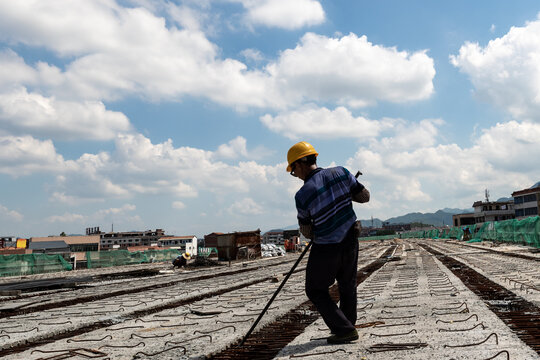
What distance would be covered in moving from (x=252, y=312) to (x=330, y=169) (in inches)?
108

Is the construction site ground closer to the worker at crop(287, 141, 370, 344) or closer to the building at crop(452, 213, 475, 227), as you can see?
the worker at crop(287, 141, 370, 344)

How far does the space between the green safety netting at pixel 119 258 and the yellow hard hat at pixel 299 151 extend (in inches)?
1023

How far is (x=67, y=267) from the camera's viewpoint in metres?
25.3

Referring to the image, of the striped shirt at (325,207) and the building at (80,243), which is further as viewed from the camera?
the building at (80,243)

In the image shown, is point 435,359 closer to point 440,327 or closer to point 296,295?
point 440,327

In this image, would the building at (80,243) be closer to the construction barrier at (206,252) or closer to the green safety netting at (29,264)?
the construction barrier at (206,252)

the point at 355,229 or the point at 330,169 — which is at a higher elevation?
the point at 330,169

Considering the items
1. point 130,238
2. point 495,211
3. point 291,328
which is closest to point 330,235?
point 291,328

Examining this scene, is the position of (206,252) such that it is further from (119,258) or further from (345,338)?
(345,338)

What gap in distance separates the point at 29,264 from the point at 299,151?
23934 mm

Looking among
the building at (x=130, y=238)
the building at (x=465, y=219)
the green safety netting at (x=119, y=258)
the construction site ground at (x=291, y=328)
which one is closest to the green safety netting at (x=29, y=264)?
the green safety netting at (x=119, y=258)

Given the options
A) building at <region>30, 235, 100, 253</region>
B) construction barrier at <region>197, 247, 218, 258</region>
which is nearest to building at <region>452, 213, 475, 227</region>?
construction barrier at <region>197, 247, 218, 258</region>

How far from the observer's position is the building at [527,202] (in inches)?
3223

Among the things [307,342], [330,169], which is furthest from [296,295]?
[330,169]
